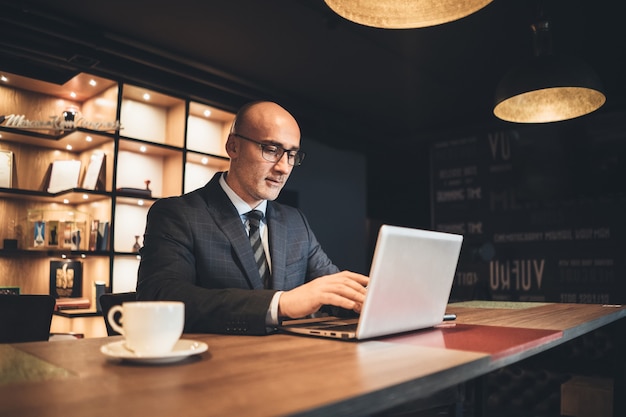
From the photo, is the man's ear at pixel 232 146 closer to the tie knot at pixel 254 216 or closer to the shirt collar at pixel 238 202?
the shirt collar at pixel 238 202

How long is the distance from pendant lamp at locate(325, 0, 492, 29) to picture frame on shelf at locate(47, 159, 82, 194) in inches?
121

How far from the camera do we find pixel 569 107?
2689 mm

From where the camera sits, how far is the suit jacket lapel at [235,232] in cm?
170

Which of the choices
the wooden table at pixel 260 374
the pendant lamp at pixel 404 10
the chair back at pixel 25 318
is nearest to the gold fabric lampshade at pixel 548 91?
the pendant lamp at pixel 404 10

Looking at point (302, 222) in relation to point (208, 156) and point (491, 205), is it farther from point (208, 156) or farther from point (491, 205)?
point (491, 205)

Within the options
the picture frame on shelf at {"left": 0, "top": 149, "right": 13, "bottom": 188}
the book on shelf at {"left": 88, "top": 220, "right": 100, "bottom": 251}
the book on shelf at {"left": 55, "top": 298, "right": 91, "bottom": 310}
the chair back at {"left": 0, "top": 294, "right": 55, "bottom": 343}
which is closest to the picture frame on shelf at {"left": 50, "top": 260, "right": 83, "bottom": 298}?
the book on shelf at {"left": 55, "top": 298, "right": 91, "bottom": 310}

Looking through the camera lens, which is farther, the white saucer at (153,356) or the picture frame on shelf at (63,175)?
the picture frame on shelf at (63,175)

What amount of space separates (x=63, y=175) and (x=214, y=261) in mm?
Answer: 2925

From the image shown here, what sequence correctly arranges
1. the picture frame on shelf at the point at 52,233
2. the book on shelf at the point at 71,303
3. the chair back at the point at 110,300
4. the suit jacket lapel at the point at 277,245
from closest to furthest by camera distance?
1. the chair back at the point at 110,300
2. the suit jacket lapel at the point at 277,245
3. the book on shelf at the point at 71,303
4. the picture frame on shelf at the point at 52,233

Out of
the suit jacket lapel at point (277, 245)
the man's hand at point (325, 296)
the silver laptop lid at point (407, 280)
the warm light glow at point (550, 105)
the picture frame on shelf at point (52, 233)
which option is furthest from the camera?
the picture frame on shelf at point (52, 233)

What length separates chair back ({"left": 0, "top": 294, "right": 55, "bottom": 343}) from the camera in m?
1.64

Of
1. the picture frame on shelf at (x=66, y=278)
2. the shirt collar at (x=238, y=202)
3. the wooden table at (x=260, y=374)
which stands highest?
the shirt collar at (x=238, y=202)

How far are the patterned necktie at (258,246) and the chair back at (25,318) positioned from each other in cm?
72

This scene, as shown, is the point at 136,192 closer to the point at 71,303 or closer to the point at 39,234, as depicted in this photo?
the point at 39,234
